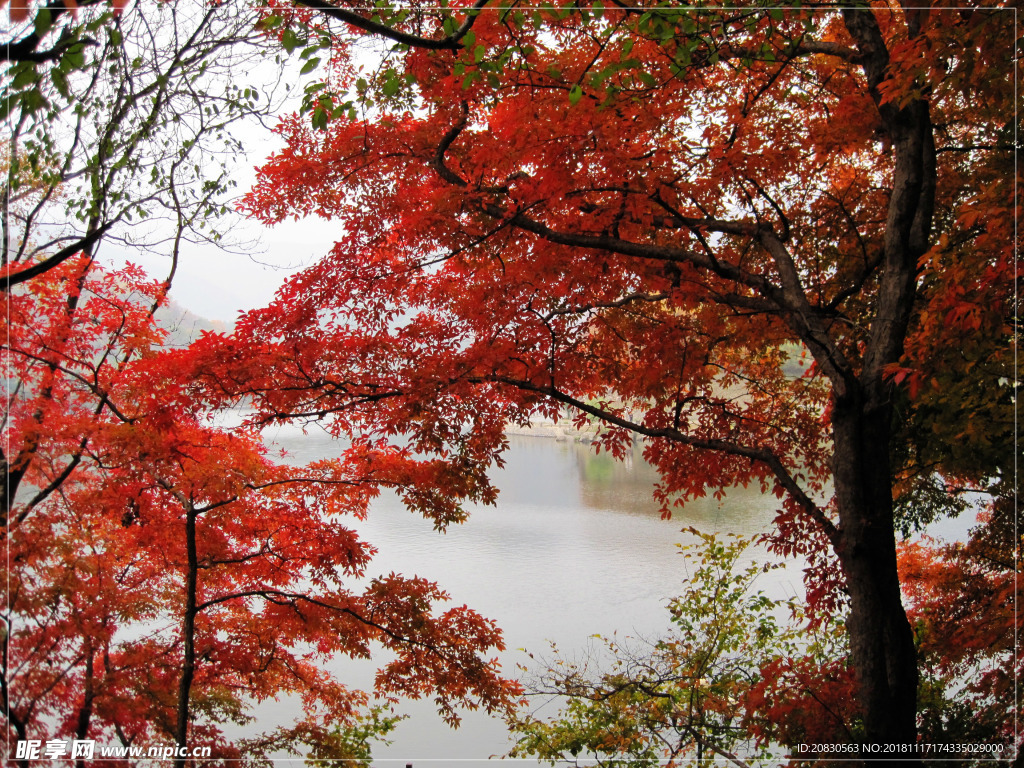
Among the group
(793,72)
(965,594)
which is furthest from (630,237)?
(965,594)

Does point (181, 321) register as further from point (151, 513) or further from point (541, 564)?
point (541, 564)

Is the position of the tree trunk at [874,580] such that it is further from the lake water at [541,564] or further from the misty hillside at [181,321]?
the misty hillside at [181,321]

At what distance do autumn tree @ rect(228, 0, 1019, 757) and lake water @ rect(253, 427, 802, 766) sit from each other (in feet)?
5.11

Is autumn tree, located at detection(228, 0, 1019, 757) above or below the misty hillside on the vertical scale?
below

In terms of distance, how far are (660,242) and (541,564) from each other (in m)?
4.73

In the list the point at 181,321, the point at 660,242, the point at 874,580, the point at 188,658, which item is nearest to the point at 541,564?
the point at 181,321

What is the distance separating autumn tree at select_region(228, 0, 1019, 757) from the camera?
2869mm

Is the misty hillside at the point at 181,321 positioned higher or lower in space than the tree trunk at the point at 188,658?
higher

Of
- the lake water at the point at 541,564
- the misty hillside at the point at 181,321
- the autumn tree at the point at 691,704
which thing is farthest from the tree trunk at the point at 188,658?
the misty hillside at the point at 181,321

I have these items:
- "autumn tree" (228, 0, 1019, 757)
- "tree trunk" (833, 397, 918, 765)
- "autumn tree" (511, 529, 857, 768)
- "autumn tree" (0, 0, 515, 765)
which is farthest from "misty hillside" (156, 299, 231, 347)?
"tree trunk" (833, 397, 918, 765)

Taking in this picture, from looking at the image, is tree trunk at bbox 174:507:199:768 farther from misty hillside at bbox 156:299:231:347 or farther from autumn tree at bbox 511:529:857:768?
misty hillside at bbox 156:299:231:347

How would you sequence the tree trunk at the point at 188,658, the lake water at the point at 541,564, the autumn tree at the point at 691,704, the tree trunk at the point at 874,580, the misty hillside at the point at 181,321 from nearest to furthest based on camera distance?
the tree trunk at the point at 874,580 → the tree trunk at the point at 188,658 → the autumn tree at the point at 691,704 → the lake water at the point at 541,564 → the misty hillside at the point at 181,321

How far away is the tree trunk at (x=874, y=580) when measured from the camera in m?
2.87

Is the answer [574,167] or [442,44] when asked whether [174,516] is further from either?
[442,44]
